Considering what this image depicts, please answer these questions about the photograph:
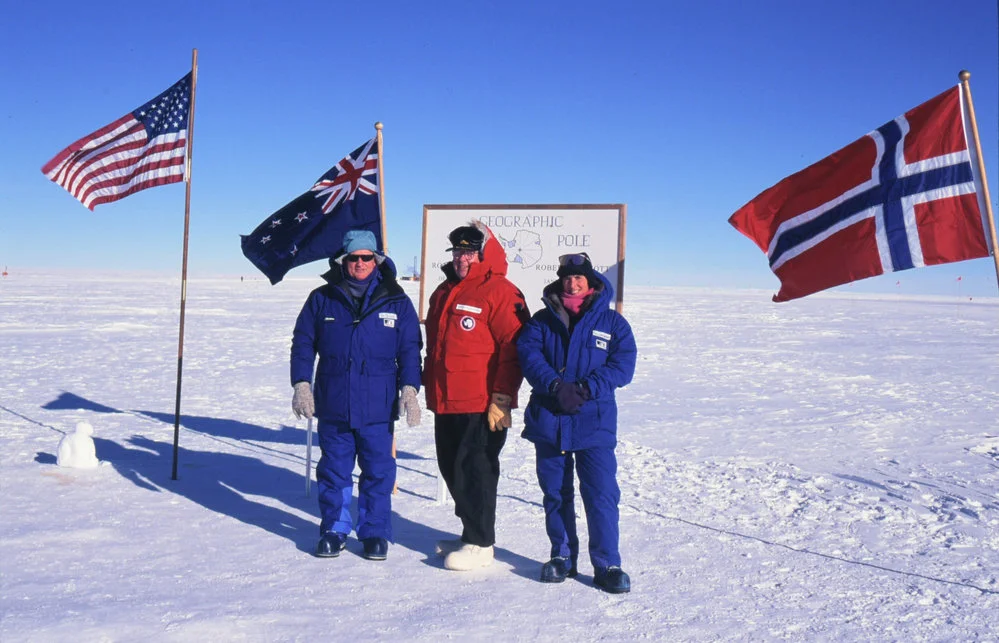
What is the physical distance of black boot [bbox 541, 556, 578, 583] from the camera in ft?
13.6

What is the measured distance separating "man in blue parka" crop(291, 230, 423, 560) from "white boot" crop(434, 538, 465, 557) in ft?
1.00

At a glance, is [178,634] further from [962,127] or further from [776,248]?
[962,127]

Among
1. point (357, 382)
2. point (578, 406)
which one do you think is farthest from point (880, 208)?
point (357, 382)

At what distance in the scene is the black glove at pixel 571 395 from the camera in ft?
13.0

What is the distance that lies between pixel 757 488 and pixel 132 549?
14.9 feet

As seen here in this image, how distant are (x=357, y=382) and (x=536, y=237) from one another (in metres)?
2.11

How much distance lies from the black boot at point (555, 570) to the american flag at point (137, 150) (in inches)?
167

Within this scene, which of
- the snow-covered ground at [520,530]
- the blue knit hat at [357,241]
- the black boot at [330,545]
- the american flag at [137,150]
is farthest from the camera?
the american flag at [137,150]

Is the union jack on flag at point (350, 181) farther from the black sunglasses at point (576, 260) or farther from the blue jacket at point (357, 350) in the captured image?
the black sunglasses at point (576, 260)

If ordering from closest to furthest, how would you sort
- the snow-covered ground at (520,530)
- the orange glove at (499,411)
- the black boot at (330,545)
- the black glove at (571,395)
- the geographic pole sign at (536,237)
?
1. the snow-covered ground at (520,530)
2. the black glove at (571,395)
3. the orange glove at (499,411)
4. the black boot at (330,545)
5. the geographic pole sign at (536,237)

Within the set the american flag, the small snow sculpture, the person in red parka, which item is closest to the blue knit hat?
the person in red parka

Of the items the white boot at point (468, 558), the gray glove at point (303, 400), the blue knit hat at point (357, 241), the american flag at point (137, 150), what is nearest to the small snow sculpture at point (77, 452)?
the american flag at point (137, 150)

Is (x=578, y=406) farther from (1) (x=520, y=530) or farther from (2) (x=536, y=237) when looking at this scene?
(2) (x=536, y=237)

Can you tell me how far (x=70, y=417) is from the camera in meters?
8.81
